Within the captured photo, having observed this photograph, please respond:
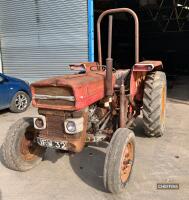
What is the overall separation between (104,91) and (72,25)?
203 inches

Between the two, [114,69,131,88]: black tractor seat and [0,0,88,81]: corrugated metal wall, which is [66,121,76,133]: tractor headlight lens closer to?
[114,69,131,88]: black tractor seat

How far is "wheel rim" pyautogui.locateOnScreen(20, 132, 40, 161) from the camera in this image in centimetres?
408

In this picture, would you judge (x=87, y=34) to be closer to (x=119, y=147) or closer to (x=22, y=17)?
(x=22, y=17)

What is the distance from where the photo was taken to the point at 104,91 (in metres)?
4.12

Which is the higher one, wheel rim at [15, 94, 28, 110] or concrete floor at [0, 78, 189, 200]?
wheel rim at [15, 94, 28, 110]

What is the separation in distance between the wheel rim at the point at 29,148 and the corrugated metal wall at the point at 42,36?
4.95m

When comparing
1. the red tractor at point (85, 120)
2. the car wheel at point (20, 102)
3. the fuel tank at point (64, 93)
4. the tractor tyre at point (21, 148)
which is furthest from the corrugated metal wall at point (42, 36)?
the fuel tank at point (64, 93)

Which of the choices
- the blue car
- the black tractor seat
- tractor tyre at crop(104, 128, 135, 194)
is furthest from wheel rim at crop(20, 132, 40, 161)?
the blue car

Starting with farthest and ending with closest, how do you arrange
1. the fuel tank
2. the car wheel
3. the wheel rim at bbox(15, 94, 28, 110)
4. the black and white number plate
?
the wheel rim at bbox(15, 94, 28, 110) → the car wheel → the black and white number plate → the fuel tank

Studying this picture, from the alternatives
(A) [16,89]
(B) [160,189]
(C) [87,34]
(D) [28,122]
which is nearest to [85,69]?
(D) [28,122]

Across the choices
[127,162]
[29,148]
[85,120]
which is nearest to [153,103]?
[127,162]

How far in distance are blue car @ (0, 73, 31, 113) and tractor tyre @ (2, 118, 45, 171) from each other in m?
3.17

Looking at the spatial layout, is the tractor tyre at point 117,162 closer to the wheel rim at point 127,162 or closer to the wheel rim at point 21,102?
the wheel rim at point 127,162

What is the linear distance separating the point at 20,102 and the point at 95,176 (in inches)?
168
